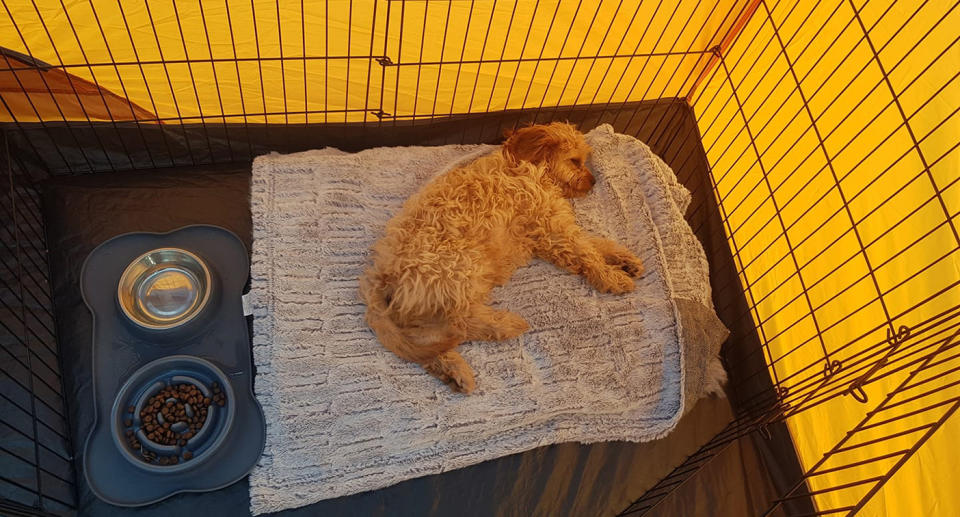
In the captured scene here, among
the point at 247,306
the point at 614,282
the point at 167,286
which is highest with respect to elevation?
the point at 167,286

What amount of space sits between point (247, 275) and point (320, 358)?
0.52 meters

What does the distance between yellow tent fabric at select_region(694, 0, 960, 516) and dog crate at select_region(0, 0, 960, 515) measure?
1cm

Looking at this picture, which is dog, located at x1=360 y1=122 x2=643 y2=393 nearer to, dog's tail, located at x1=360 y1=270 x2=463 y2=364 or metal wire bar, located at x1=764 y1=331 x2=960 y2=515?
dog's tail, located at x1=360 y1=270 x2=463 y2=364

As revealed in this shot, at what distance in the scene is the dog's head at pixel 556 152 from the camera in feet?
8.95

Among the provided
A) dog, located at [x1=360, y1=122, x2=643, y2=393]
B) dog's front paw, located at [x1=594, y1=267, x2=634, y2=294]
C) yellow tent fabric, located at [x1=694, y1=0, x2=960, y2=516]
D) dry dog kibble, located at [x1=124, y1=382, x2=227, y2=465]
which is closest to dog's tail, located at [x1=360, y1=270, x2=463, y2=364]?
dog, located at [x1=360, y1=122, x2=643, y2=393]

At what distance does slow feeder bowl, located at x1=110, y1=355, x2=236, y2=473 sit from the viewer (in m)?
2.13

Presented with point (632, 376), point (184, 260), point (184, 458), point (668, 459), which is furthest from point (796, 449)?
point (184, 260)

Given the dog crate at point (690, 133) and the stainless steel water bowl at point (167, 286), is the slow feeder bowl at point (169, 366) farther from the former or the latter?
the dog crate at point (690, 133)

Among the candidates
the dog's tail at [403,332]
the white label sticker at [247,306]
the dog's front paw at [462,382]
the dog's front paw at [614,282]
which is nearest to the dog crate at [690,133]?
the dog's front paw at [614,282]

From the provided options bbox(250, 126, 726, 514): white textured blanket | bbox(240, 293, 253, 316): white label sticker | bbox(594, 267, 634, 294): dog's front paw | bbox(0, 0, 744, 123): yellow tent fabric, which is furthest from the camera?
bbox(594, 267, 634, 294): dog's front paw

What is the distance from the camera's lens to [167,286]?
2.51m

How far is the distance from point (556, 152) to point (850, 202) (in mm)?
1266

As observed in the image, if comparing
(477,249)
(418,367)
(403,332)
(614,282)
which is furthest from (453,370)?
(614,282)

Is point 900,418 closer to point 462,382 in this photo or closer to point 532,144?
point 462,382
